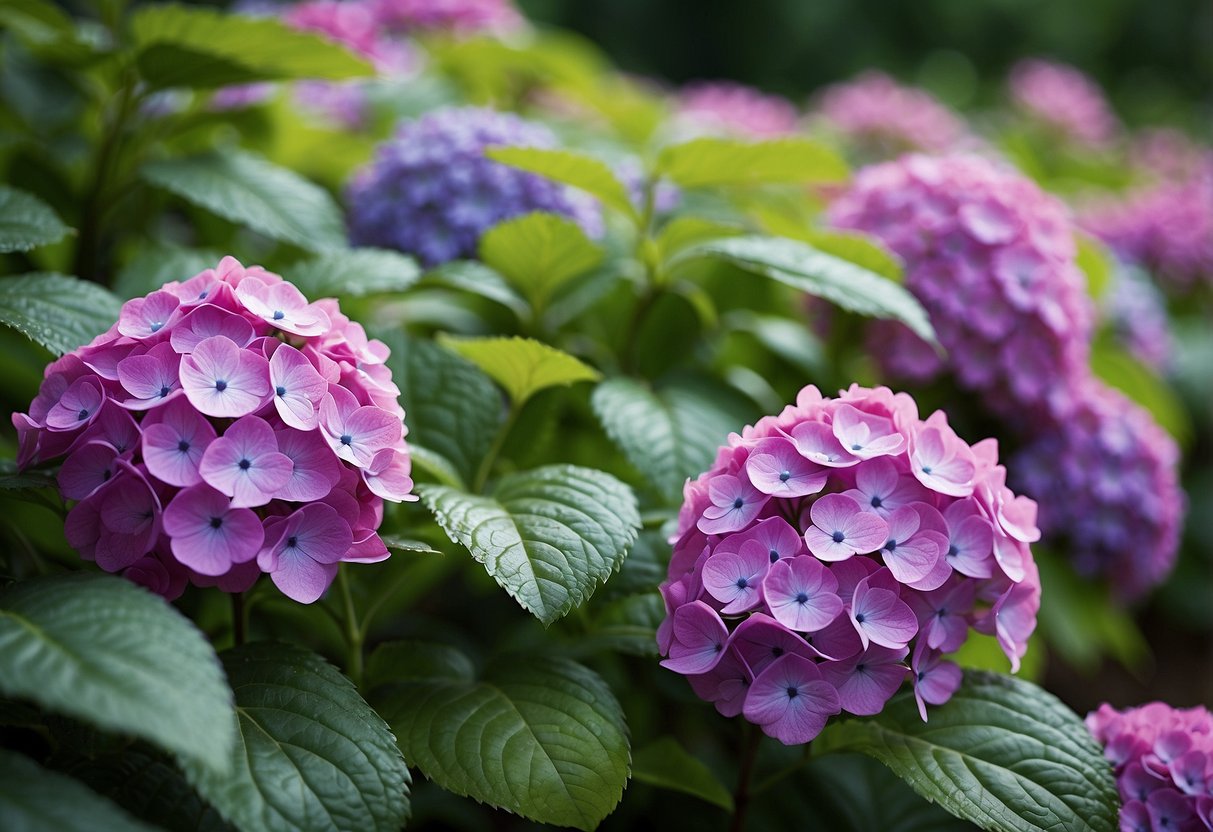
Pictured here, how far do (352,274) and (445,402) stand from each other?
0.68ft

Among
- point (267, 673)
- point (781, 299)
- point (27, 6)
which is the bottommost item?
point (781, 299)

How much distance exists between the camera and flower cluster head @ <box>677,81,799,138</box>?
2.68 meters

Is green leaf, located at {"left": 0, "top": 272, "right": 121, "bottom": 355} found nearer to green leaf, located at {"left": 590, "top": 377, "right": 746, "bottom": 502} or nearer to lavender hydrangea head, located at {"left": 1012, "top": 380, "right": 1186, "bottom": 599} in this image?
green leaf, located at {"left": 590, "top": 377, "right": 746, "bottom": 502}

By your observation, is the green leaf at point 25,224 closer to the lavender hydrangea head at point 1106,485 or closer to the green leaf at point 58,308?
the green leaf at point 58,308

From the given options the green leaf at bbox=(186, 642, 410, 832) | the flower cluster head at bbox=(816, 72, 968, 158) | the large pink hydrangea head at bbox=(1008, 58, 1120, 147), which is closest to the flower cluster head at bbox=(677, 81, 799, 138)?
the flower cluster head at bbox=(816, 72, 968, 158)

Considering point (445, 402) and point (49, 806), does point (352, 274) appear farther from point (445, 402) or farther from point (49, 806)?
point (49, 806)

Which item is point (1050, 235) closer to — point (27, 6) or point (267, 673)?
point (267, 673)

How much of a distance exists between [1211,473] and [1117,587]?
1376 millimetres

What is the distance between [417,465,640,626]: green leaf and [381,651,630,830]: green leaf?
→ 6.3 inches

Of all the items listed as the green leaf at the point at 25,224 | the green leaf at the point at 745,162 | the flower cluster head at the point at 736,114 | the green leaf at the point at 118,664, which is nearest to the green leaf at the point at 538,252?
the green leaf at the point at 745,162

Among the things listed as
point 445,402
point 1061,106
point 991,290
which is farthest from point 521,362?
point 1061,106

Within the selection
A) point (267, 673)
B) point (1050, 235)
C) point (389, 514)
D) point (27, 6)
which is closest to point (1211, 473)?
point (1050, 235)

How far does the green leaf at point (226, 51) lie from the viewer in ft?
4.77

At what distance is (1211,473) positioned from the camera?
3.00 metres
